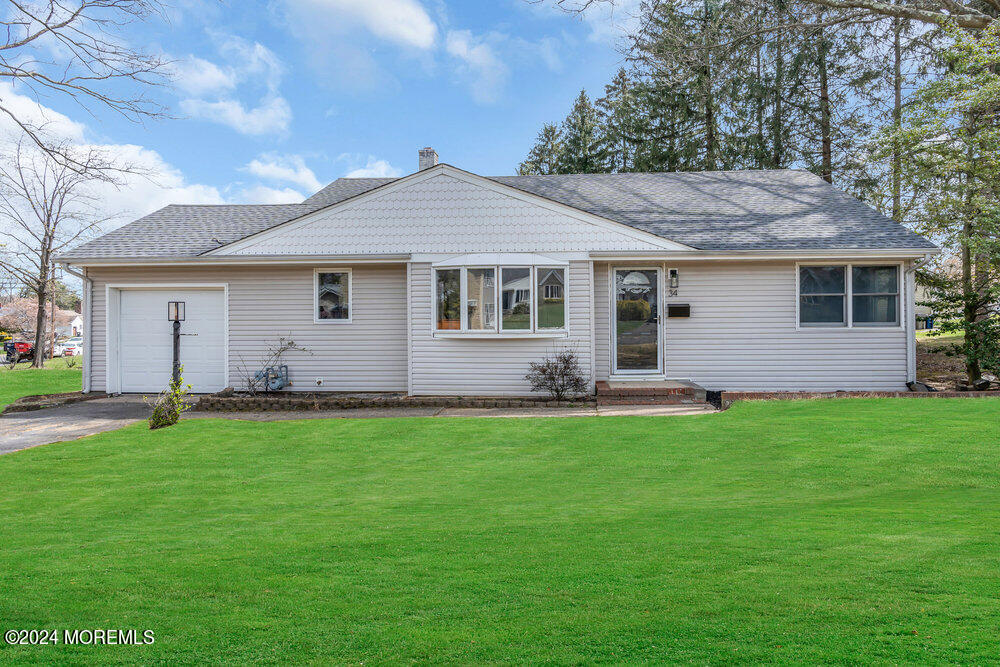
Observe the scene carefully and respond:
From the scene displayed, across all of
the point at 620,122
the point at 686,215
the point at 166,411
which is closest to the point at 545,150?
the point at 620,122

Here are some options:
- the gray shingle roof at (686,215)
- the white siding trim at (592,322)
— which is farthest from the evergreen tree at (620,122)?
the white siding trim at (592,322)

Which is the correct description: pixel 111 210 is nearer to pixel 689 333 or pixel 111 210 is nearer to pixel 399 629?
pixel 689 333

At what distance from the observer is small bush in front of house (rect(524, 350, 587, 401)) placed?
1206 cm

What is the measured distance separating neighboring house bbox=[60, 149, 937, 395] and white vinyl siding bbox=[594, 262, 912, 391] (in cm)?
3

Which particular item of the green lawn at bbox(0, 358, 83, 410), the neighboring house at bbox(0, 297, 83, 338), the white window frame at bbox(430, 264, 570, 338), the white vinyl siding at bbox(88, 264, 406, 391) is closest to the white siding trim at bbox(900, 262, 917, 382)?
the white window frame at bbox(430, 264, 570, 338)

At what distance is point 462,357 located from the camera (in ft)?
41.0

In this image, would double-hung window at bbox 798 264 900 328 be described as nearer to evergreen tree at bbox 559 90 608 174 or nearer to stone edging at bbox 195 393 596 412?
stone edging at bbox 195 393 596 412

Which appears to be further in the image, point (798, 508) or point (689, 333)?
point (689, 333)

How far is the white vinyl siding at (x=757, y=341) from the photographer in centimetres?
1255

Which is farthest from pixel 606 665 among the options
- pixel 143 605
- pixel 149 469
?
pixel 149 469

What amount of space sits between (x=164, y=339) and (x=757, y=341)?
41.6 feet

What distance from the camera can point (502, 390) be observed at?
12.4 metres

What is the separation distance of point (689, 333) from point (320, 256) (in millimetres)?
7662

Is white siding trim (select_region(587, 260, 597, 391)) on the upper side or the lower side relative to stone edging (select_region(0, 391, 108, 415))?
upper
